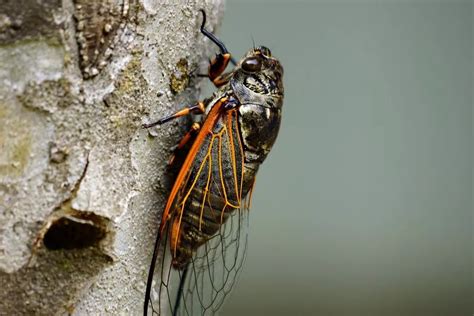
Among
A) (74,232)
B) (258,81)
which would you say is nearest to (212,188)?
(258,81)

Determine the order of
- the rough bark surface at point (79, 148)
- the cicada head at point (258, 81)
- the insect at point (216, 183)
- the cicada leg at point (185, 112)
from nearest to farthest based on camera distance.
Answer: the rough bark surface at point (79, 148)
the cicada leg at point (185, 112)
the insect at point (216, 183)
the cicada head at point (258, 81)

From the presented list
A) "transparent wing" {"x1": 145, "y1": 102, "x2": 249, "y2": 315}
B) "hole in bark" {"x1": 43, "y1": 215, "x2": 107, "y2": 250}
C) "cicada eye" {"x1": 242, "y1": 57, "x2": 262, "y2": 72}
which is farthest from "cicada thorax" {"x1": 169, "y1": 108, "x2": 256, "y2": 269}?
"hole in bark" {"x1": 43, "y1": 215, "x2": 107, "y2": 250}

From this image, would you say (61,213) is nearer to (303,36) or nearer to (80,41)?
(80,41)

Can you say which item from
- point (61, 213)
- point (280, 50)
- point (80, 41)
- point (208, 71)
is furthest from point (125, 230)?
point (280, 50)

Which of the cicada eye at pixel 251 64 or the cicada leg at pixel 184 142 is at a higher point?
the cicada eye at pixel 251 64

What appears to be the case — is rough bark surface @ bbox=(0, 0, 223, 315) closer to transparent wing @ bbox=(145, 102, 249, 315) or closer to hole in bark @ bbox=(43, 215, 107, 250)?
hole in bark @ bbox=(43, 215, 107, 250)

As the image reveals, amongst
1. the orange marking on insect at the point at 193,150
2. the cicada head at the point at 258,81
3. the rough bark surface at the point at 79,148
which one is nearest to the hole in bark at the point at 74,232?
the rough bark surface at the point at 79,148

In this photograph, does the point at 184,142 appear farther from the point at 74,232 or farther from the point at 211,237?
the point at 74,232

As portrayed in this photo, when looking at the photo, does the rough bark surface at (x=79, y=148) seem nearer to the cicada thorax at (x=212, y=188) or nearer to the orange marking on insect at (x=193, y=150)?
the orange marking on insect at (x=193, y=150)
